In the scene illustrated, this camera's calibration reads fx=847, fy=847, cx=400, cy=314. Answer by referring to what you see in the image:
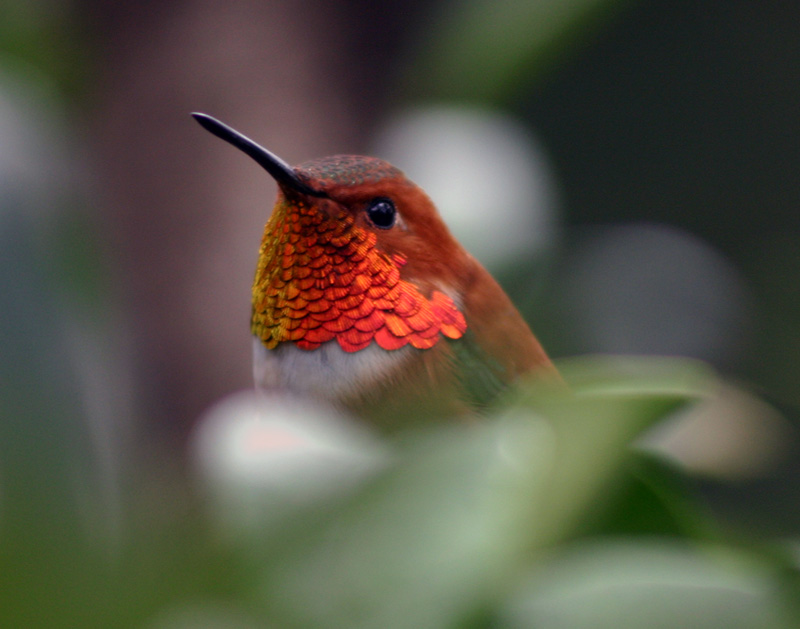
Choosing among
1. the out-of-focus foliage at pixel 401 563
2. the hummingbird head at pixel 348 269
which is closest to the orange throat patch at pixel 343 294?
the hummingbird head at pixel 348 269

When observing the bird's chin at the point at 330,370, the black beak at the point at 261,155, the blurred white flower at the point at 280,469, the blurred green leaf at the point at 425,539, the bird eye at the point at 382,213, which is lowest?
the bird's chin at the point at 330,370

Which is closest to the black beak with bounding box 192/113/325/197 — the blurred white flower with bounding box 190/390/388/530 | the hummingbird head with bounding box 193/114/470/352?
the hummingbird head with bounding box 193/114/470/352

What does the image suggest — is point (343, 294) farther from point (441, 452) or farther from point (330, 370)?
point (441, 452)

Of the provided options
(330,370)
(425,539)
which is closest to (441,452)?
(425,539)

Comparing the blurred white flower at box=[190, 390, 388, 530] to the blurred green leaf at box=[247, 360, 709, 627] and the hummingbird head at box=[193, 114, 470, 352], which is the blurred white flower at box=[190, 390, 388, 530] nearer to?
the blurred green leaf at box=[247, 360, 709, 627]

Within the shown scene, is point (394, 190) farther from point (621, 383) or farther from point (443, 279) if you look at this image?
point (621, 383)

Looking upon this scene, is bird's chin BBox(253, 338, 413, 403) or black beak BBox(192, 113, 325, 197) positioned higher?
black beak BBox(192, 113, 325, 197)

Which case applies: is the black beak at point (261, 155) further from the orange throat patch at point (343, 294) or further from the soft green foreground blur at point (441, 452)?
the soft green foreground blur at point (441, 452)

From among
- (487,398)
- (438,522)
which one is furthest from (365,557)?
(487,398)

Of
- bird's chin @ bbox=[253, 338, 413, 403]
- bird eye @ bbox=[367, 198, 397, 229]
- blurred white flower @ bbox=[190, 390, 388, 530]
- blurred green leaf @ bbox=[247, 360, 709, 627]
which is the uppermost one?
bird eye @ bbox=[367, 198, 397, 229]
